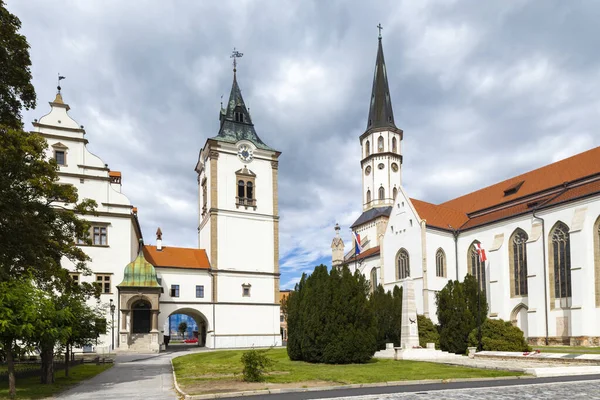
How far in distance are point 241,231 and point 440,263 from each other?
1957cm

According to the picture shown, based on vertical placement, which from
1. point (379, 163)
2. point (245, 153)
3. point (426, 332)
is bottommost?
point (426, 332)

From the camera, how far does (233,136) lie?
56.2 m

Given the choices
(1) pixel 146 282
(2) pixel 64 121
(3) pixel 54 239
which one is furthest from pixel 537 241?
(2) pixel 64 121

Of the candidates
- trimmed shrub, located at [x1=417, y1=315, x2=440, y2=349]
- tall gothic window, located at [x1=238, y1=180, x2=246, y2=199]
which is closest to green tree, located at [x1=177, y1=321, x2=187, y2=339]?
tall gothic window, located at [x1=238, y1=180, x2=246, y2=199]

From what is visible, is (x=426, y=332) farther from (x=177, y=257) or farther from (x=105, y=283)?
(x=105, y=283)

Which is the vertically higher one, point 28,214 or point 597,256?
point 28,214

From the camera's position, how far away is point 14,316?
14.2 meters

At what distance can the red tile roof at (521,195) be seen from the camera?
43812 mm

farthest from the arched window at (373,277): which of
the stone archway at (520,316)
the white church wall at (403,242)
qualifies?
the stone archway at (520,316)

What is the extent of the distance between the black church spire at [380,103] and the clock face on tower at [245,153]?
29468mm

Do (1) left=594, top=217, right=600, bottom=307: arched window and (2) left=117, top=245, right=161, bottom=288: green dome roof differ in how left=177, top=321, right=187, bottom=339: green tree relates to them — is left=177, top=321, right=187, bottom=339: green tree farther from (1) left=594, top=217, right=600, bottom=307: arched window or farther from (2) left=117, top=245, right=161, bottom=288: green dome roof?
(1) left=594, top=217, right=600, bottom=307: arched window

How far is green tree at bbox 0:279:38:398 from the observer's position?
14117mm

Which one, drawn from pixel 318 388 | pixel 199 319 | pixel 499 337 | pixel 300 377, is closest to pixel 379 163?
pixel 199 319

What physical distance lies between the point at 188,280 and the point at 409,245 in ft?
69.9
